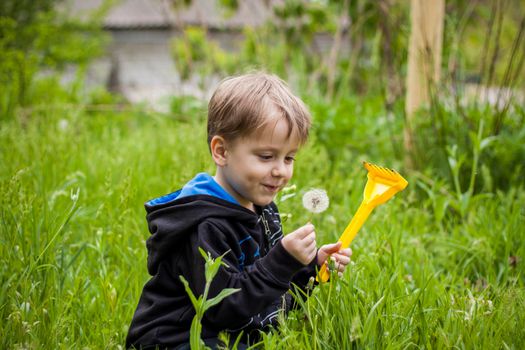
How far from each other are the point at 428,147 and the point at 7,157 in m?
2.19

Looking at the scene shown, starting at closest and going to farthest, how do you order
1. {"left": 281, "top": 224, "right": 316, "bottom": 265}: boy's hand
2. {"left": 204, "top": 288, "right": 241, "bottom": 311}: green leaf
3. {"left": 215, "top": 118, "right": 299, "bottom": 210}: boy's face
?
1. {"left": 204, "top": 288, "right": 241, "bottom": 311}: green leaf
2. {"left": 281, "top": 224, "right": 316, "bottom": 265}: boy's hand
3. {"left": 215, "top": 118, "right": 299, "bottom": 210}: boy's face

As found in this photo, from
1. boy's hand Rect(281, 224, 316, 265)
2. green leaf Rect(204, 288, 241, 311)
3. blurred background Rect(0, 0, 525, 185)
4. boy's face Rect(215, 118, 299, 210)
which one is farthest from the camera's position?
blurred background Rect(0, 0, 525, 185)

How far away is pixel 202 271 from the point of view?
173cm

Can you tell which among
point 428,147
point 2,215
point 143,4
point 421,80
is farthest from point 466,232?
point 143,4

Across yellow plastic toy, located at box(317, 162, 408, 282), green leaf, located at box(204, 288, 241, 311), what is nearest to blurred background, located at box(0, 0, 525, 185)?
yellow plastic toy, located at box(317, 162, 408, 282)

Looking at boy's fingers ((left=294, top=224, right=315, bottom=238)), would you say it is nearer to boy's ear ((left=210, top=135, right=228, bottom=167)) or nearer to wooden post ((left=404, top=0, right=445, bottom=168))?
boy's ear ((left=210, top=135, right=228, bottom=167))

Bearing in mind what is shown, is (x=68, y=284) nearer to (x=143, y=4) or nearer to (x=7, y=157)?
(x=7, y=157)

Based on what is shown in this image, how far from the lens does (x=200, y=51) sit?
24.1ft

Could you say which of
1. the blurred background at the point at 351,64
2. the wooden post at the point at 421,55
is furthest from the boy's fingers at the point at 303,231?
the wooden post at the point at 421,55

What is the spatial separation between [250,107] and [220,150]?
158mm

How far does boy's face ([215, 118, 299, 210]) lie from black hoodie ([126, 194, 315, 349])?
0.24 ft

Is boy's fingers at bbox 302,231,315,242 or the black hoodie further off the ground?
boy's fingers at bbox 302,231,315,242

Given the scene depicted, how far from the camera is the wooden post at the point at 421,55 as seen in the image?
3.79 m

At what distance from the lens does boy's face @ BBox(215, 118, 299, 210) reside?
1.83m
